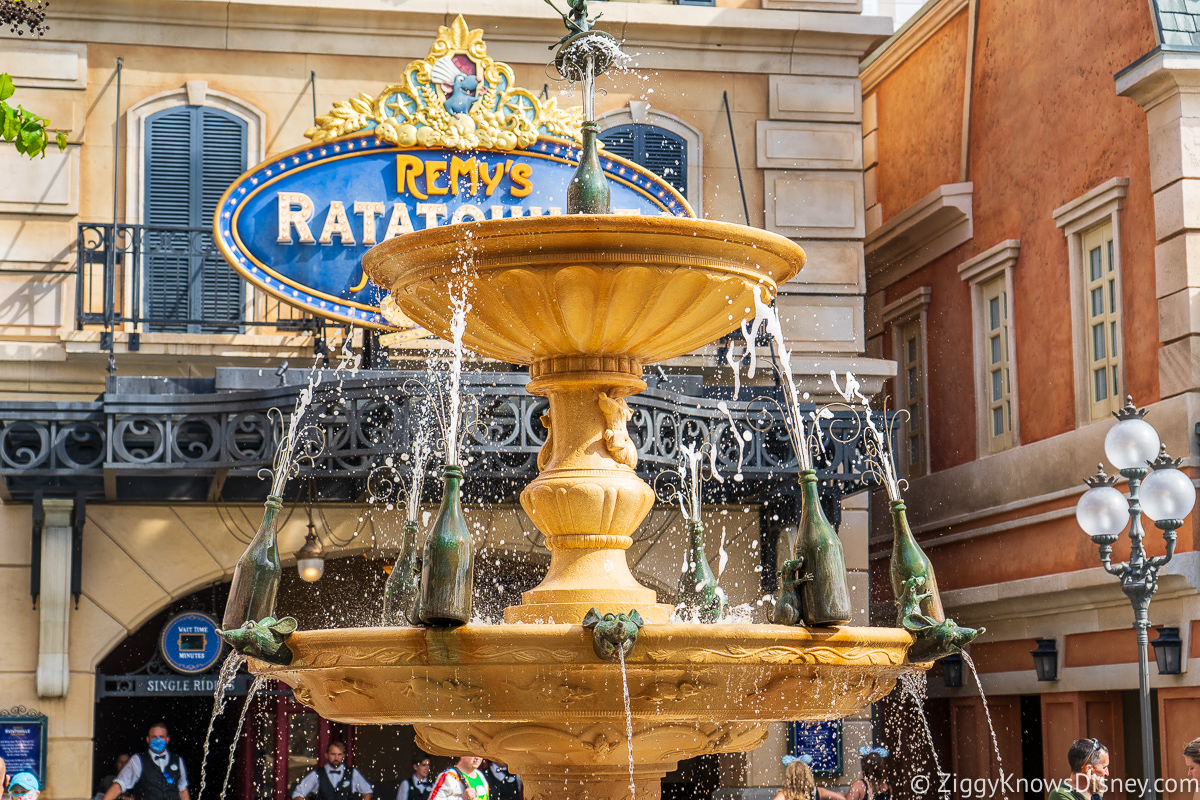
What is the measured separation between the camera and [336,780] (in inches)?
609

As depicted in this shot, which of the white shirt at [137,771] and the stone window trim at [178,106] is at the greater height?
the stone window trim at [178,106]

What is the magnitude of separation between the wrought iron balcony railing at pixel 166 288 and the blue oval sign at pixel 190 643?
2876mm

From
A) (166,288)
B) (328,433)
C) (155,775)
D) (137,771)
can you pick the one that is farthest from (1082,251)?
(137,771)

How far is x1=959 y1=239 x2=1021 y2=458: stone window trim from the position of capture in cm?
1686

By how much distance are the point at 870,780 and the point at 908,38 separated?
10.0 m

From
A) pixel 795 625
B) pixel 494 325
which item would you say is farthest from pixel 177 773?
pixel 795 625

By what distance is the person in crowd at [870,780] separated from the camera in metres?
13.0

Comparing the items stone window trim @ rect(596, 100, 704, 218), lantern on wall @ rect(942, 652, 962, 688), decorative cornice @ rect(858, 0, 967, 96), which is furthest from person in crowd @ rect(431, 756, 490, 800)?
decorative cornice @ rect(858, 0, 967, 96)

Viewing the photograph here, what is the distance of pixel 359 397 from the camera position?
13.2 m

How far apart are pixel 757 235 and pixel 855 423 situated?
341 inches

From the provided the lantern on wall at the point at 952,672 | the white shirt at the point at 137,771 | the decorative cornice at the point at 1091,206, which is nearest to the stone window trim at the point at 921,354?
the lantern on wall at the point at 952,672

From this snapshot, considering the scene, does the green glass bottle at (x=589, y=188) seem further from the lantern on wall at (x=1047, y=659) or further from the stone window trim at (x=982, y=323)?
the stone window trim at (x=982, y=323)

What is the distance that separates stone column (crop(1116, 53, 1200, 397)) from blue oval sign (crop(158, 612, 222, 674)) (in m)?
9.46

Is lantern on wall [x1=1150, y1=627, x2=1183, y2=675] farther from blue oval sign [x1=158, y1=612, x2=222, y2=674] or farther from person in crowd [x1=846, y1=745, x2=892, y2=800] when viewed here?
blue oval sign [x1=158, y1=612, x2=222, y2=674]
